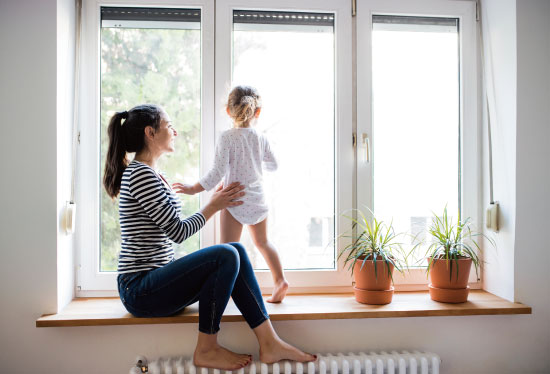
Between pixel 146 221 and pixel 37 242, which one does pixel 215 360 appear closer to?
pixel 146 221

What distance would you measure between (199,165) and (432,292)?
1243 millimetres

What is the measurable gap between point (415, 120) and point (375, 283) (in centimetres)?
87

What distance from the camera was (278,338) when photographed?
5.77 ft

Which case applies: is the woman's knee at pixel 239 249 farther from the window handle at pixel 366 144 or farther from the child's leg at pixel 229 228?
the window handle at pixel 366 144

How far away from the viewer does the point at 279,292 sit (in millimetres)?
1985

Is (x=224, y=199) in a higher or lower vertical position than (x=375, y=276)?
higher

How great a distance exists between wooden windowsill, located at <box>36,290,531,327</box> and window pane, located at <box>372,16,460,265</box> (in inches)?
14.6

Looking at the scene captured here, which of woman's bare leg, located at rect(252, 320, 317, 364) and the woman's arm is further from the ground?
the woman's arm

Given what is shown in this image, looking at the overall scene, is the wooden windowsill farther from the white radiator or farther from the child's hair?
the child's hair

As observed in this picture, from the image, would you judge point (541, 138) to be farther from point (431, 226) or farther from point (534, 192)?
point (431, 226)

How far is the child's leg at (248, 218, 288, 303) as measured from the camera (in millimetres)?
1980

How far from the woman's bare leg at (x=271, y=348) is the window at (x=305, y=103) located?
42 cm

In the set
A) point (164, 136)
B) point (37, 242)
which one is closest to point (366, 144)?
point (164, 136)

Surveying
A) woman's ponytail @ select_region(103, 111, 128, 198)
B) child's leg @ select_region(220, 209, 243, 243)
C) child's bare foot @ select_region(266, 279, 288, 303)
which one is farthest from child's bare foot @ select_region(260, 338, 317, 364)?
woman's ponytail @ select_region(103, 111, 128, 198)
